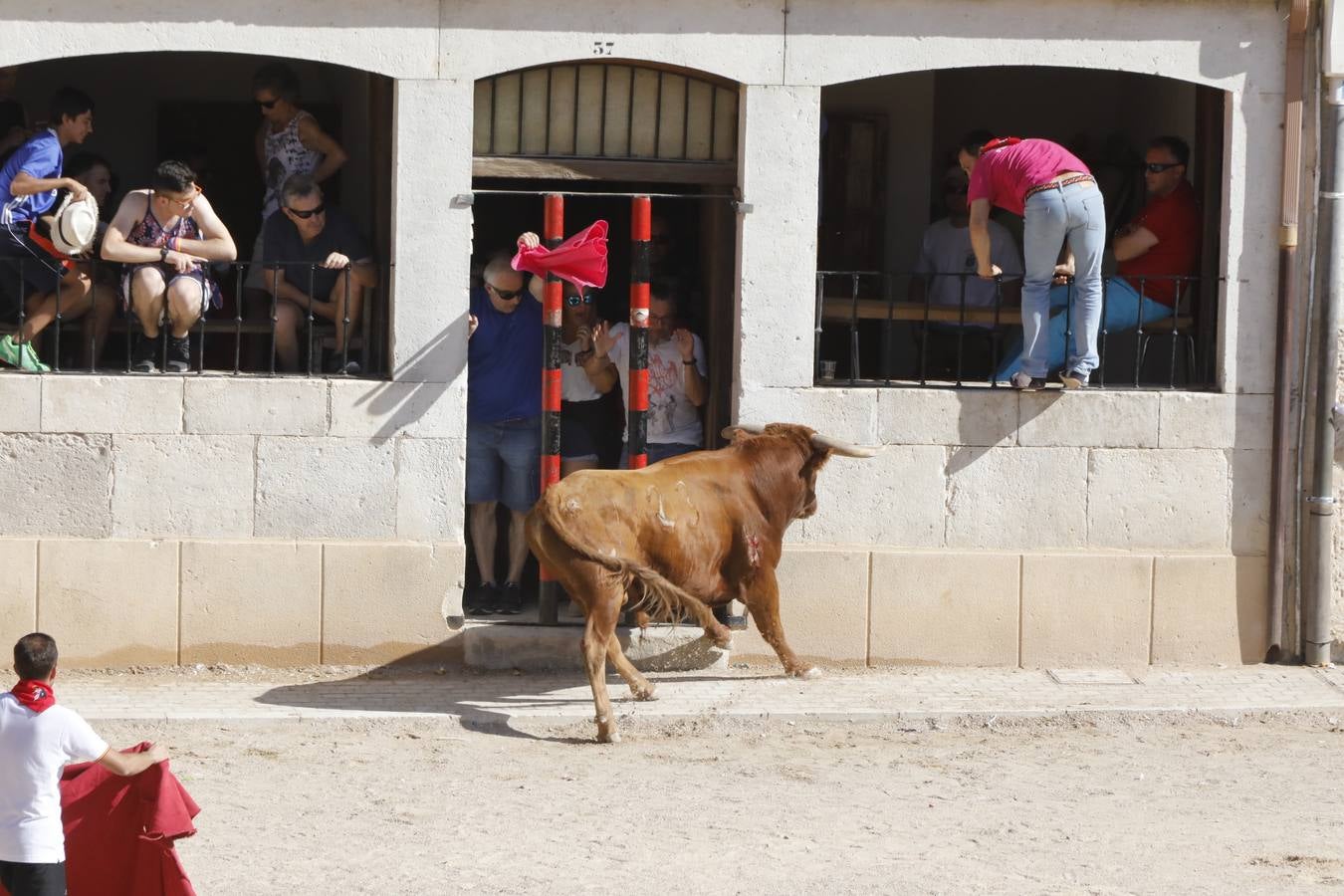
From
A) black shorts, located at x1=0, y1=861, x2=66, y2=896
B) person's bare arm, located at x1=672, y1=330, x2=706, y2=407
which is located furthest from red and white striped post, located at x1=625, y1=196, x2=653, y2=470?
black shorts, located at x1=0, y1=861, x2=66, y2=896

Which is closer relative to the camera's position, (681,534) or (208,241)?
(681,534)

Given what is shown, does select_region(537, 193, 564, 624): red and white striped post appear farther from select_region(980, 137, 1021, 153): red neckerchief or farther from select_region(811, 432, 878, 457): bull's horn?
select_region(980, 137, 1021, 153): red neckerchief

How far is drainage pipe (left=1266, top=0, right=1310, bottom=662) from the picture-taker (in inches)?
369

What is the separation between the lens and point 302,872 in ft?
20.9

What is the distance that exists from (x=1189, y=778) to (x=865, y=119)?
527 centimetres

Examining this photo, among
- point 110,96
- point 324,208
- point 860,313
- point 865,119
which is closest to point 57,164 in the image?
point 324,208

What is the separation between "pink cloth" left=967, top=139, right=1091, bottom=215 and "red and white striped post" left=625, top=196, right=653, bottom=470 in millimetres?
1627

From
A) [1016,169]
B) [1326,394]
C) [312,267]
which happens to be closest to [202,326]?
[312,267]

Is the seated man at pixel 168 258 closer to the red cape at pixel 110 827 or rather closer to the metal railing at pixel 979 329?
the metal railing at pixel 979 329

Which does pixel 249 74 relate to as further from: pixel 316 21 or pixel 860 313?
pixel 860 313

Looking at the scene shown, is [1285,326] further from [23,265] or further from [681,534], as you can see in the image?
[23,265]

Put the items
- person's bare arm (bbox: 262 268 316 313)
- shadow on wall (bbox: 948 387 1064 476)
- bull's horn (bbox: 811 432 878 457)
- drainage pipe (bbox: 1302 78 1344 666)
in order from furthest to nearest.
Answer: person's bare arm (bbox: 262 268 316 313) < shadow on wall (bbox: 948 387 1064 476) < drainage pipe (bbox: 1302 78 1344 666) < bull's horn (bbox: 811 432 878 457)

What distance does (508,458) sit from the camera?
9.66 metres

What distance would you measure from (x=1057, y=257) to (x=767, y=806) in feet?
11.2
